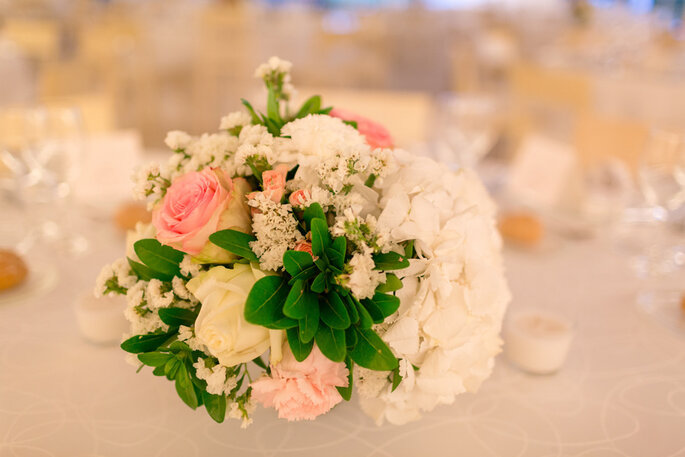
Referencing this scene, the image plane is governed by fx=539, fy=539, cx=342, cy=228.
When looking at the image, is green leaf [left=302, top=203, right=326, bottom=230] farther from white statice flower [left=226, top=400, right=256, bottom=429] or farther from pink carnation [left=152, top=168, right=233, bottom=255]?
white statice flower [left=226, top=400, right=256, bottom=429]

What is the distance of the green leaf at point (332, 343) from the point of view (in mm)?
626

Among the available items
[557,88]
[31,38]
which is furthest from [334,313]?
[31,38]

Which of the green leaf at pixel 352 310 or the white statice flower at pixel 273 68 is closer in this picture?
the green leaf at pixel 352 310

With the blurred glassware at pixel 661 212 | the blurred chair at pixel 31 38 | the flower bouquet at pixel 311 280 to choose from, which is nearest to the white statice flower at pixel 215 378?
the flower bouquet at pixel 311 280

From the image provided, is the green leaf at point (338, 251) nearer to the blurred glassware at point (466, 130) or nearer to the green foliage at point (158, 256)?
the green foliage at point (158, 256)

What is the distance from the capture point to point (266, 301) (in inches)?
24.9

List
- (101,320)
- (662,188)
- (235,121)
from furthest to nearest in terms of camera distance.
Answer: (662,188), (101,320), (235,121)

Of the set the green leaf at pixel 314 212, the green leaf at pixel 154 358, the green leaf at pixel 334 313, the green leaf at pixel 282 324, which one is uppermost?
the green leaf at pixel 314 212

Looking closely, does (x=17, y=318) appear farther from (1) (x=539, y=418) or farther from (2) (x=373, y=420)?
(1) (x=539, y=418)

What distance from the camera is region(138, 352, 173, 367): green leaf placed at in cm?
67

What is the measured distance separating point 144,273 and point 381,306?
0.33 m

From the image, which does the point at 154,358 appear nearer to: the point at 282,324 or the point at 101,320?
the point at 282,324

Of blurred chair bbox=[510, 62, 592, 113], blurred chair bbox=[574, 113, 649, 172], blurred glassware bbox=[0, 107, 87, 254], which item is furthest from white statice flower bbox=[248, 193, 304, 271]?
blurred chair bbox=[510, 62, 592, 113]

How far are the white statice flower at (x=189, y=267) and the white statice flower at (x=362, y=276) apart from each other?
0.20 meters
